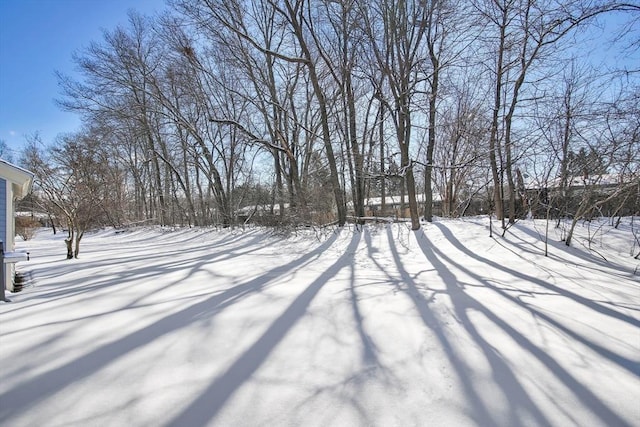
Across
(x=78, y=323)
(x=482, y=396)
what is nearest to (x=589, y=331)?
(x=482, y=396)

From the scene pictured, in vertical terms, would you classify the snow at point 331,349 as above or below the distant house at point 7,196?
below

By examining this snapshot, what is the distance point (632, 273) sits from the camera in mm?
4777

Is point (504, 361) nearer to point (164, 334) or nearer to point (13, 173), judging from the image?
point (164, 334)

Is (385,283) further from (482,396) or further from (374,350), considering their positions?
(482,396)

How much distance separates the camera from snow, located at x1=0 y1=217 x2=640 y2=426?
1899 mm

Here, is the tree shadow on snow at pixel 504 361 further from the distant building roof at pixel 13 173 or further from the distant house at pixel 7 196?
the distant building roof at pixel 13 173

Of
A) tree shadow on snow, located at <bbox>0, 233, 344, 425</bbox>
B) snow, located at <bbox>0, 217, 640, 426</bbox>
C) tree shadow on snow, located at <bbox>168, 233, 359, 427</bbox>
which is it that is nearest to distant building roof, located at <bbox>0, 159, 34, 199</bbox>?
snow, located at <bbox>0, 217, 640, 426</bbox>

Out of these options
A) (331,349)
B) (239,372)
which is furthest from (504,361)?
(239,372)

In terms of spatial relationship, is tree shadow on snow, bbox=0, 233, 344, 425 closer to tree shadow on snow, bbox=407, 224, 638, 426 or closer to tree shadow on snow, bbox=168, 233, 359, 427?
tree shadow on snow, bbox=168, 233, 359, 427

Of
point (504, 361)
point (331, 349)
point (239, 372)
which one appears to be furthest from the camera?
point (331, 349)

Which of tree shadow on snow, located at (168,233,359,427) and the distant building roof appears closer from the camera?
tree shadow on snow, located at (168,233,359,427)

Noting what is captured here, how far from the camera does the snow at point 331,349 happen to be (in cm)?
190

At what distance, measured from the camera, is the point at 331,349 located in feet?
8.72

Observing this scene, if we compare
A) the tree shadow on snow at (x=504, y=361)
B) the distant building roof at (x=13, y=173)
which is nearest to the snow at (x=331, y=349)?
the tree shadow on snow at (x=504, y=361)
